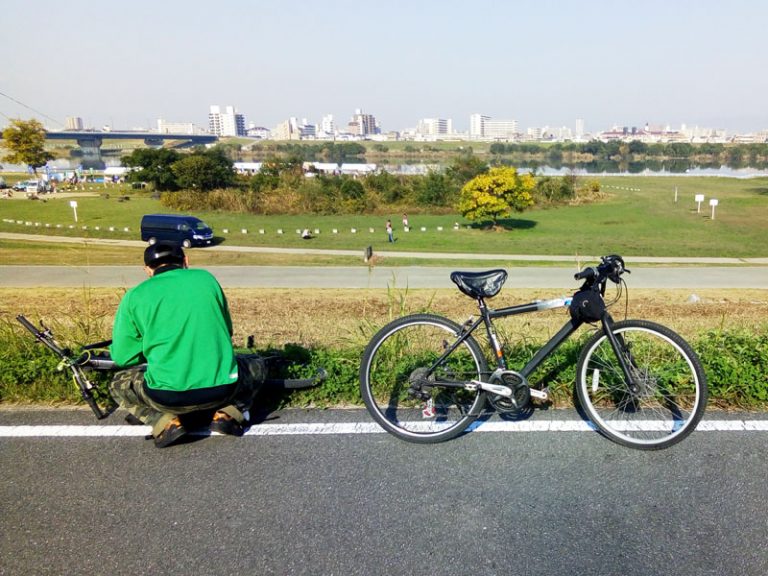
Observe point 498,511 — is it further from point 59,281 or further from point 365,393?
point 59,281

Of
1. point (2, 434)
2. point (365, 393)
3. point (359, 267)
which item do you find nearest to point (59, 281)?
point (359, 267)

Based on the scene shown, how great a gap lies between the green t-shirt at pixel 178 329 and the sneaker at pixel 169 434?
0.26 meters

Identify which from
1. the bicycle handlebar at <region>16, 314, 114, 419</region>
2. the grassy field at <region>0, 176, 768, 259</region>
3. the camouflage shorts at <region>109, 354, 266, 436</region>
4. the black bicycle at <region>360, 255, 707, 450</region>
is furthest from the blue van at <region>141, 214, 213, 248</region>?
the black bicycle at <region>360, 255, 707, 450</region>

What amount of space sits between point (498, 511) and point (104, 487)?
214 cm

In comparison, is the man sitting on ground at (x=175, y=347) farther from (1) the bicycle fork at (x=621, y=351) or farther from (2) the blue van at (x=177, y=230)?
(2) the blue van at (x=177, y=230)

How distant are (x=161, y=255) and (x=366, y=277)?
632 inches

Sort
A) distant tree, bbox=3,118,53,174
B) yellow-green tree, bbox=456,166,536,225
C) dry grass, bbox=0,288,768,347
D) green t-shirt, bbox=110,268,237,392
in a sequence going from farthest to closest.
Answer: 1. distant tree, bbox=3,118,53,174
2. yellow-green tree, bbox=456,166,536,225
3. dry grass, bbox=0,288,768,347
4. green t-shirt, bbox=110,268,237,392

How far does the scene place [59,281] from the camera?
59.5 feet

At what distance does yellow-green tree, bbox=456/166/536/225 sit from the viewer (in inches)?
1364

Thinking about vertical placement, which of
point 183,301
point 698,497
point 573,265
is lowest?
point 573,265

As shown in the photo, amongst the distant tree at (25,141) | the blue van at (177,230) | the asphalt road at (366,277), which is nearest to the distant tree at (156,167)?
the distant tree at (25,141)

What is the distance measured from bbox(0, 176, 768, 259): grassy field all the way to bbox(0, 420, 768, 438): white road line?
879 inches

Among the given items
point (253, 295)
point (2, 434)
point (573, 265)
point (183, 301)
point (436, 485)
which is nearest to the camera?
point (436, 485)

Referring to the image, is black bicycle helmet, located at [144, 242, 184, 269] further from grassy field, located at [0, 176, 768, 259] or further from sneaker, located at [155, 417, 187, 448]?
grassy field, located at [0, 176, 768, 259]
